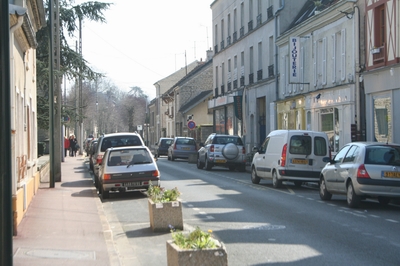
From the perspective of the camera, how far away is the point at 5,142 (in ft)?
16.2

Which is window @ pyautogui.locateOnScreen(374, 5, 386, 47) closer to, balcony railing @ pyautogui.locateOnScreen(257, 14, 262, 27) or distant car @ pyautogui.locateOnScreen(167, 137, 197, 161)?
balcony railing @ pyautogui.locateOnScreen(257, 14, 262, 27)

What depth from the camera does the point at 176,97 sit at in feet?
244

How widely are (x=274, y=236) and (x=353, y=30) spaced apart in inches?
699

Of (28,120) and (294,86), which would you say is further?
(294,86)

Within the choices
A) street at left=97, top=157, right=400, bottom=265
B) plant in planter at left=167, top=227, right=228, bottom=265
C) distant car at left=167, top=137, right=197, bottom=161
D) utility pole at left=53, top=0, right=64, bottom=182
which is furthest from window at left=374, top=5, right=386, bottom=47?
distant car at left=167, top=137, right=197, bottom=161

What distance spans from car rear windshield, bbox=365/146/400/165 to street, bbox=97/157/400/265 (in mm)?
1099

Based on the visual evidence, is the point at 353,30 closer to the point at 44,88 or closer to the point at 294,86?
the point at 294,86

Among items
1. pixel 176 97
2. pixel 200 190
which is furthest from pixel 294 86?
pixel 176 97

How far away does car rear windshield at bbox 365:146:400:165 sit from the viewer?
14820 mm

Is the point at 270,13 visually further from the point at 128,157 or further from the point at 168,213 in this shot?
the point at 168,213

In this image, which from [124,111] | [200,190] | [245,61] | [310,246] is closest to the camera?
[310,246]

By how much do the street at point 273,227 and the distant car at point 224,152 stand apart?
10749mm

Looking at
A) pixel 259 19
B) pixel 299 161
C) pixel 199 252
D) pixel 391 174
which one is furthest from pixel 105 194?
pixel 259 19

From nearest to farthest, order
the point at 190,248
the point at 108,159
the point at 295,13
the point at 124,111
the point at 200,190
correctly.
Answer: the point at 190,248 < the point at 108,159 < the point at 200,190 < the point at 295,13 < the point at 124,111
